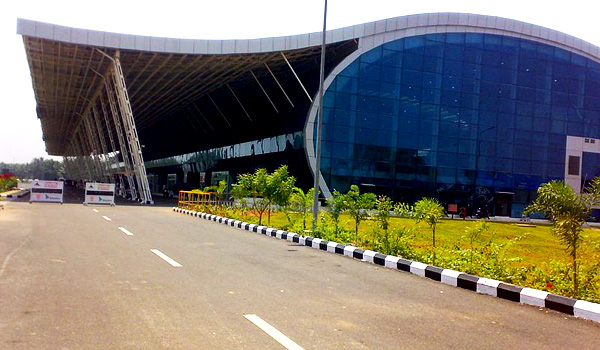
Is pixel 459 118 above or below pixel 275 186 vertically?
above

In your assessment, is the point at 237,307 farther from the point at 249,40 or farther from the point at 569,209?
the point at 249,40

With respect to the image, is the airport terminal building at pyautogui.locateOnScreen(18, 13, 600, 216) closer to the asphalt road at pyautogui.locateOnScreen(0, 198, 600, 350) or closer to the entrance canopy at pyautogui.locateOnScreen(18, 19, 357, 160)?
the entrance canopy at pyautogui.locateOnScreen(18, 19, 357, 160)

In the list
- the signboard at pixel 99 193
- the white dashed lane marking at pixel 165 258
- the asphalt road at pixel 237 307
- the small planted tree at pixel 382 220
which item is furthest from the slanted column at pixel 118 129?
the small planted tree at pixel 382 220

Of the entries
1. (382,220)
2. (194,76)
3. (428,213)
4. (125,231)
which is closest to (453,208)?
(194,76)

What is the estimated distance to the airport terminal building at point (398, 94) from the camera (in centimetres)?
3591

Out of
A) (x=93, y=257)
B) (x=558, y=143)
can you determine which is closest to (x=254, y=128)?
(x=558, y=143)

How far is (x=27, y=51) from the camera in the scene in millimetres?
33594

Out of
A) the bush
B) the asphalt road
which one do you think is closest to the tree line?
the asphalt road

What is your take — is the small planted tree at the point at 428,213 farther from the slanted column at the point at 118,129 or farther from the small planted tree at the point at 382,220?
the slanted column at the point at 118,129

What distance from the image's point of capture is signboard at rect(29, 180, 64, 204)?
3291 centimetres

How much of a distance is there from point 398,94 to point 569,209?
100 ft

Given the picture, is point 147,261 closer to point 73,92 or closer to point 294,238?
point 294,238

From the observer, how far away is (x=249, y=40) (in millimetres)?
33219

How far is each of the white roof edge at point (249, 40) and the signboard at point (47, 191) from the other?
9663mm
